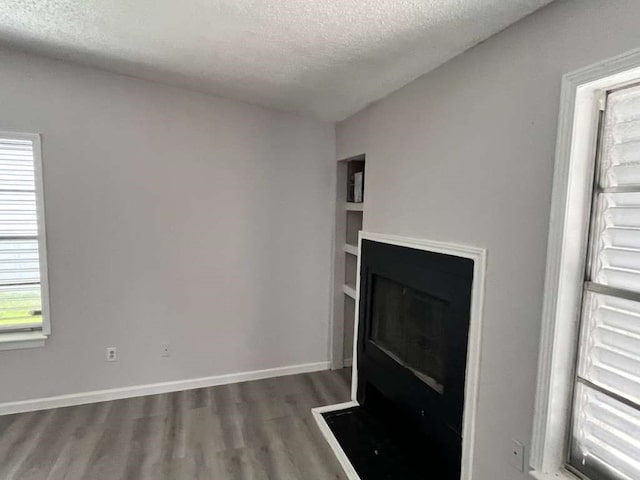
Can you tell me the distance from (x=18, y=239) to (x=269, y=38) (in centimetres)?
Answer: 235

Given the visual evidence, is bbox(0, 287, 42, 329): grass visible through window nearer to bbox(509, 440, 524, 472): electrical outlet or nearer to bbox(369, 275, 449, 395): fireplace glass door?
bbox(369, 275, 449, 395): fireplace glass door

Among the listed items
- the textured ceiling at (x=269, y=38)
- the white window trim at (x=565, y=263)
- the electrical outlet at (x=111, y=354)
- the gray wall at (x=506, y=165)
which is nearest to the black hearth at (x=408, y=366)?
the gray wall at (x=506, y=165)

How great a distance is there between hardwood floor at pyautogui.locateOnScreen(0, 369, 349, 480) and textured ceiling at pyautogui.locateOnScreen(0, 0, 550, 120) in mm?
2398

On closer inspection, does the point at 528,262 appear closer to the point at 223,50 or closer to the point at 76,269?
the point at 223,50

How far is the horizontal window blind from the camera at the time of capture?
2.58 metres

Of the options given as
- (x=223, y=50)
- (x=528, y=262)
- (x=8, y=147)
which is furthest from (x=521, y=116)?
(x=8, y=147)

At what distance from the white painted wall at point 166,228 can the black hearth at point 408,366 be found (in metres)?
0.90

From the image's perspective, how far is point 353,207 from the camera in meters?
3.30

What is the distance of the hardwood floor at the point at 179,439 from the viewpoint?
212 centimetres

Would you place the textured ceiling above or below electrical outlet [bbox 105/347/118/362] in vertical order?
above

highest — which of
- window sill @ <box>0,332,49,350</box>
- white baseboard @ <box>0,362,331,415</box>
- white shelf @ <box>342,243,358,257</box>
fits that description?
white shelf @ <box>342,243,358,257</box>

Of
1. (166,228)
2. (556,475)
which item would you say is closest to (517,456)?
(556,475)

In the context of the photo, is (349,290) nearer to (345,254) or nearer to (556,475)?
(345,254)

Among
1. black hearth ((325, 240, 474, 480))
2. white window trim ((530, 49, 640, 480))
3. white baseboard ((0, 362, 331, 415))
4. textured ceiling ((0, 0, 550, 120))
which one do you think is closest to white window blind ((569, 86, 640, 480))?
white window trim ((530, 49, 640, 480))
